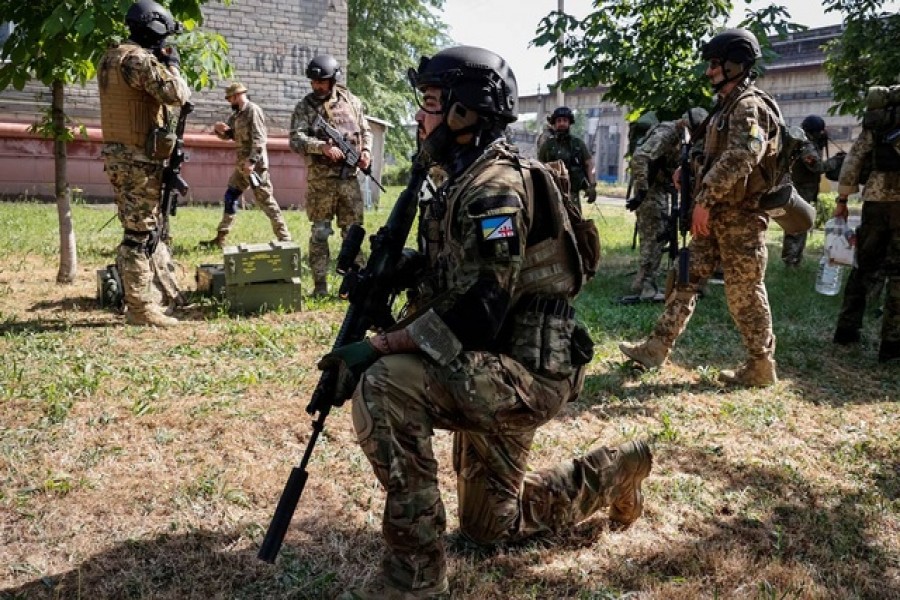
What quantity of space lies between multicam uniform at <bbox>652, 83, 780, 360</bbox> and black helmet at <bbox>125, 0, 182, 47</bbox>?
13.2ft

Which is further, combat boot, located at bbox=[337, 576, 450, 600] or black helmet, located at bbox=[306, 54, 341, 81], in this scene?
black helmet, located at bbox=[306, 54, 341, 81]

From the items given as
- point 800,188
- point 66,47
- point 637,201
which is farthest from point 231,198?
point 800,188

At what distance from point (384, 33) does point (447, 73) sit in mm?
27152

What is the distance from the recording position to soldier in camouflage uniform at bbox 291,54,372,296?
6.78 metres

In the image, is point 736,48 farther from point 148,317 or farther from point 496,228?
point 148,317

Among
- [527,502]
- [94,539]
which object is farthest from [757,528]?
[94,539]

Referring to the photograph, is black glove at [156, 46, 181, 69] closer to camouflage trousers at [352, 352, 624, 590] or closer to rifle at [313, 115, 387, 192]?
rifle at [313, 115, 387, 192]

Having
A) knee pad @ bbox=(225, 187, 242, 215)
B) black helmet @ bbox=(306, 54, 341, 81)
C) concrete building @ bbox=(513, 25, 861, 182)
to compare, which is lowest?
knee pad @ bbox=(225, 187, 242, 215)

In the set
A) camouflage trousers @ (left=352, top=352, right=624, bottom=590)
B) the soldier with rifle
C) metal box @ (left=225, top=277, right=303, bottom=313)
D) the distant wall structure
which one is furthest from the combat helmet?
the distant wall structure

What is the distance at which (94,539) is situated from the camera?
2.89 metres

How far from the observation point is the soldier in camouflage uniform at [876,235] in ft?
19.2

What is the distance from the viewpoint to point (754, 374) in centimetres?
513

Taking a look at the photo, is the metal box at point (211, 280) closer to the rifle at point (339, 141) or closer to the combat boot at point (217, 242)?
the rifle at point (339, 141)

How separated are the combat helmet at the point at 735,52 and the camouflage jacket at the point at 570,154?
14.7 feet
